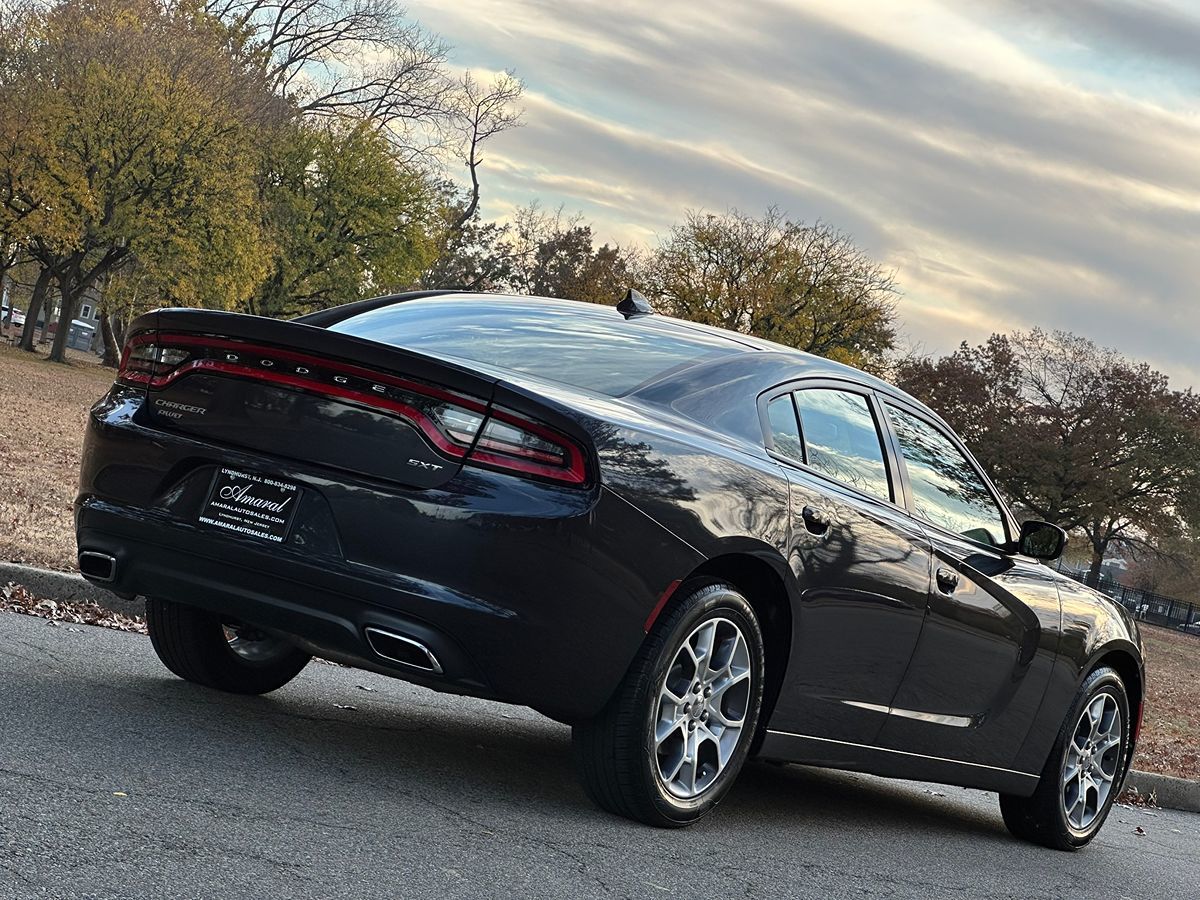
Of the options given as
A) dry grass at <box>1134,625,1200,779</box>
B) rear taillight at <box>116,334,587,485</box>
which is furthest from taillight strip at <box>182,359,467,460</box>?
dry grass at <box>1134,625,1200,779</box>

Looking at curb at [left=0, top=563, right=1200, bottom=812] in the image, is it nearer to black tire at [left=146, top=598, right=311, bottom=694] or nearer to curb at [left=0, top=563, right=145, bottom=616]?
curb at [left=0, top=563, right=145, bottom=616]

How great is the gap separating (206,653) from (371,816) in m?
1.66

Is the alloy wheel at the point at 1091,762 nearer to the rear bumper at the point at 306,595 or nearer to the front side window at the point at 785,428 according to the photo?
the front side window at the point at 785,428

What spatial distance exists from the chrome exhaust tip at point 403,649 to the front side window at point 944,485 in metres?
2.18

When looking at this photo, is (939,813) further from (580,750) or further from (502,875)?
(502,875)

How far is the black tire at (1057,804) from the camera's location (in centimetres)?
643

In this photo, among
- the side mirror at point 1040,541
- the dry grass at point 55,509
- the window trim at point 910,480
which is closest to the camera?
the window trim at point 910,480

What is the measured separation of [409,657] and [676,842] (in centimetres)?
104

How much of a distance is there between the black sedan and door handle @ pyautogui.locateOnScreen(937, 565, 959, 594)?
1cm

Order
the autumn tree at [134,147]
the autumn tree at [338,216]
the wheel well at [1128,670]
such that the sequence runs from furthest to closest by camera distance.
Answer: the autumn tree at [338,216], the autumn tree at [134,147], the wheel well at [1128,670]

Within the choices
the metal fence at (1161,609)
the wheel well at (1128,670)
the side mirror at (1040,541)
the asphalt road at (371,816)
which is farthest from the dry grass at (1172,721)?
the metal fence at (1161,609)

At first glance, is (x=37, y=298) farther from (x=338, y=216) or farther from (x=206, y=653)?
(x=206, y=653)

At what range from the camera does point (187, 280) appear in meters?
→ 47.6

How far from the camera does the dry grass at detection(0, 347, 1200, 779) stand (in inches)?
341
